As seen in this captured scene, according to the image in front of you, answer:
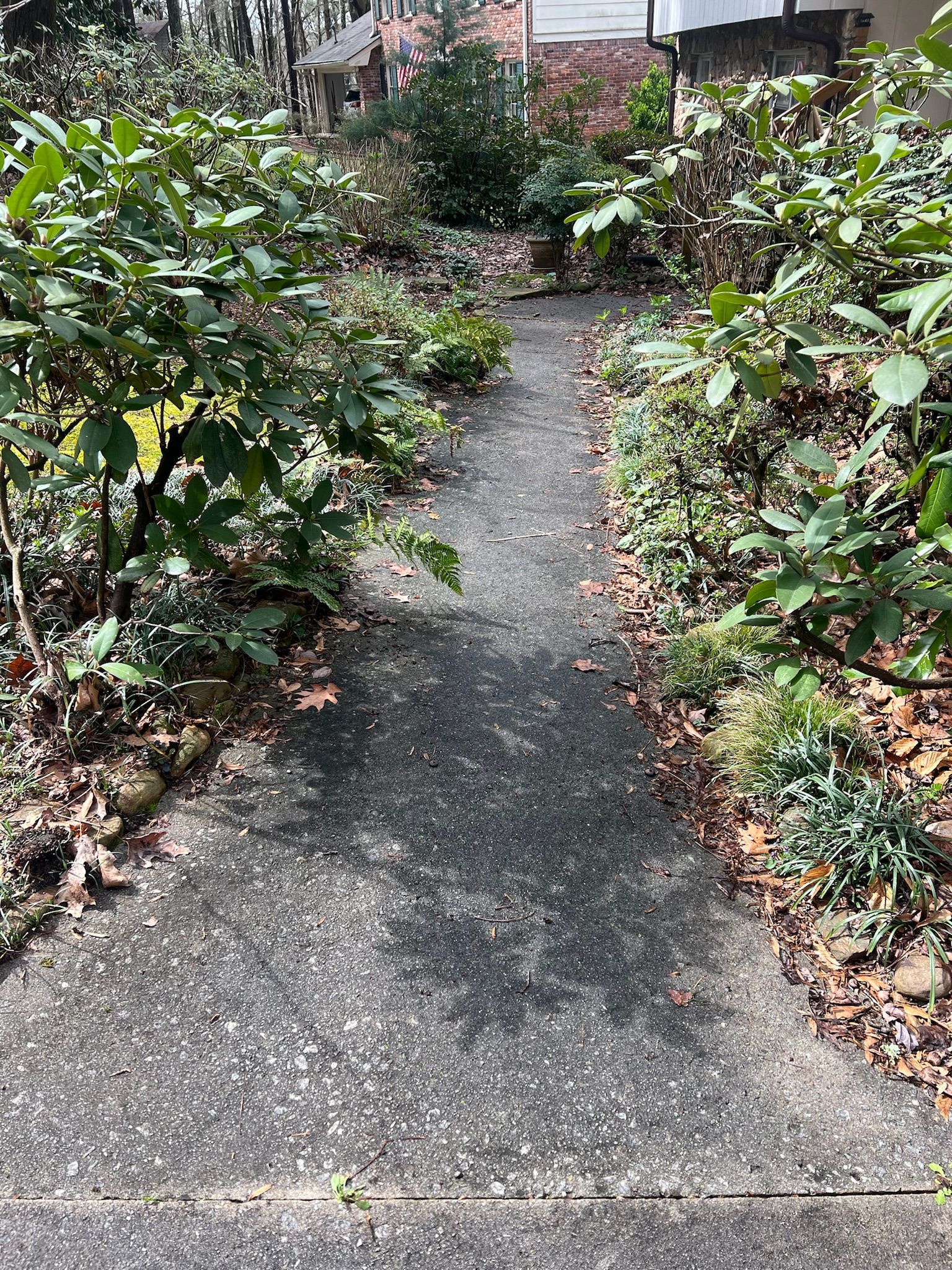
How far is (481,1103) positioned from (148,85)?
41.9ft

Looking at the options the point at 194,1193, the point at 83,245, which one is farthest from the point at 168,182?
the point at 194,1193

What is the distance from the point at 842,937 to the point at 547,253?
1231 centimetres

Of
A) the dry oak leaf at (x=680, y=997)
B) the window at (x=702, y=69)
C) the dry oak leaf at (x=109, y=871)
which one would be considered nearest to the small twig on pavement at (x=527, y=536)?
the dry oak leaf at (x=109, y=871)

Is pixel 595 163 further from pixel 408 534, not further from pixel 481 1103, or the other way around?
pixel 481 1103

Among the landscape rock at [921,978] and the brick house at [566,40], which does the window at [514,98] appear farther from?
the landscape rock at [921,978]

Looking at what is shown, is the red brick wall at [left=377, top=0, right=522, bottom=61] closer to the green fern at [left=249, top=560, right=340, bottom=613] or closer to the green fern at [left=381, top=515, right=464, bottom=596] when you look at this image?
the green fern at [left=381, top=515, right=464, bottom=596]

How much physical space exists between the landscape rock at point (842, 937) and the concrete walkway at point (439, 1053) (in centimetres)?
19

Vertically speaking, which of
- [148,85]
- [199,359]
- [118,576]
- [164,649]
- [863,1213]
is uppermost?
[148,85]

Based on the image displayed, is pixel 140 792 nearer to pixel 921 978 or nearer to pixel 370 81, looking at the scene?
pixel 921 978

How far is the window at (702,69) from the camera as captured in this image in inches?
554

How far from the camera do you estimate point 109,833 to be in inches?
113

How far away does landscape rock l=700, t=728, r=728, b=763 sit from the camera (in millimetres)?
3328

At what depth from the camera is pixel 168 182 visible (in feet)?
7.93

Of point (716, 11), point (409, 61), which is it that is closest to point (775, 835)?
point (716, 11)
